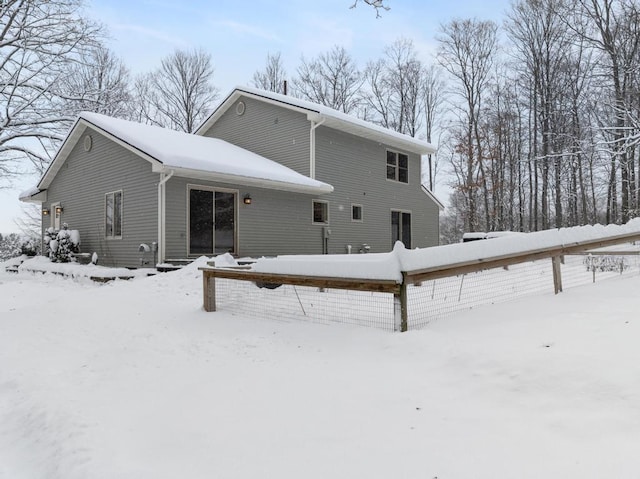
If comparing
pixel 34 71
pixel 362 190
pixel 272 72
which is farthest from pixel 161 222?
pixel 272 72

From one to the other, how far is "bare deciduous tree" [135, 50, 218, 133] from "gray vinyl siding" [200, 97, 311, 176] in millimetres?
13592

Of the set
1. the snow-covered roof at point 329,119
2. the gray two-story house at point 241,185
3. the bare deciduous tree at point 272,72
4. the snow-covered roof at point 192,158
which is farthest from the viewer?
the bare deciduous tree at point 272,72

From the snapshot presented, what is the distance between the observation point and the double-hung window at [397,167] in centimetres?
1702

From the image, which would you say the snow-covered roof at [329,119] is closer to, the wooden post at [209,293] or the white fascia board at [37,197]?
the white fascia board at [37,197]

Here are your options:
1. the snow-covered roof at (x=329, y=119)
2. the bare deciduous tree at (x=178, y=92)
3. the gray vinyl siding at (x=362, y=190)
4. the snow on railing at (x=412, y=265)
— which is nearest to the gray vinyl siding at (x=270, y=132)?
the snow-covered roof at (x=329, y=119)

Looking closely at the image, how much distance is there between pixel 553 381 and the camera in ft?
9.55

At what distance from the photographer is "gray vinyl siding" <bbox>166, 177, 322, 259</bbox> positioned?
10.8m

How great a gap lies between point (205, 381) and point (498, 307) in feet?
10.4

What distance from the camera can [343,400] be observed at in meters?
3.06

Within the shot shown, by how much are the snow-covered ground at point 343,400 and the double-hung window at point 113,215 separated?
7.46 metres

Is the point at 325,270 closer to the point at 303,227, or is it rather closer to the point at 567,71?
the point at 303,227

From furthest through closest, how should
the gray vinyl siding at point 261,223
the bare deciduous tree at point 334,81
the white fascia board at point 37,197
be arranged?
the bare deciduous tree at point 334,81, the white fascia board at point 37,197, the gray vinyl siding at point 261,223

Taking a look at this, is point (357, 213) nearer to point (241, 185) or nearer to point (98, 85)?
point (241, 185)

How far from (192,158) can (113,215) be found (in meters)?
3.42
